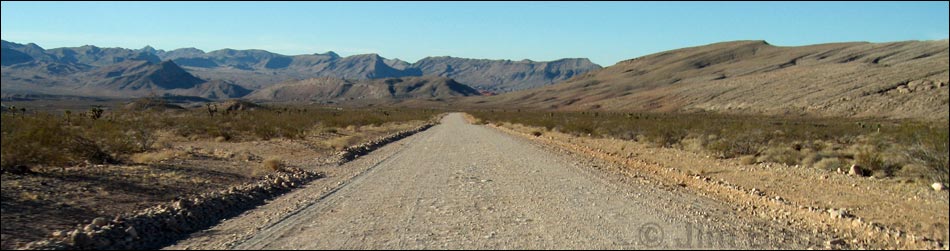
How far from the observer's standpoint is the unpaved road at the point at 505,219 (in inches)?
297

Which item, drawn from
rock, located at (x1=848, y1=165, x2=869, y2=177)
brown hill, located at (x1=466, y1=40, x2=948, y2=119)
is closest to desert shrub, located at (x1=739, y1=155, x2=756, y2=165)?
rock, located at (x1=848, y1=165, x2=869, y2=177)

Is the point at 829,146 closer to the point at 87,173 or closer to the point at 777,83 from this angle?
the point at 87,173

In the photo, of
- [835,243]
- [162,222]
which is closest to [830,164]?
[835,243]

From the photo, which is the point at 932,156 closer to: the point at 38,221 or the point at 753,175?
the point at 753,175

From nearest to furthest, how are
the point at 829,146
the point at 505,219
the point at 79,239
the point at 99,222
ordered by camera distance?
the point at 79,239
the point at 99,222
the point at 505,219
the point at 829,146

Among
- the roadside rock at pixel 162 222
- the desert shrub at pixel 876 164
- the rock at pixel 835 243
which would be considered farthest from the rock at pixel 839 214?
the roadside rock at pixel 162 222

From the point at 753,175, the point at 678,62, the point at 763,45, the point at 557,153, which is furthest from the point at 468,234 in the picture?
the point at 763,45

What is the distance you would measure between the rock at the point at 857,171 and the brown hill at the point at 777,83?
38778mm

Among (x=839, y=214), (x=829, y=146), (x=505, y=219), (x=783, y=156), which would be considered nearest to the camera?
(x=505, y=219)

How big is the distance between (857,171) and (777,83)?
92201 mm

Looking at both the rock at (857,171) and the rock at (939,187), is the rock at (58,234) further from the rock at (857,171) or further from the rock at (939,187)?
the rock at (857,171)

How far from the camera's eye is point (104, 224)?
8289mm

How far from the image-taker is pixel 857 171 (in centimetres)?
1527

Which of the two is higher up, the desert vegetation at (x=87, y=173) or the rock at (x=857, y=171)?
the desert vegetation at (x=87, y=173)
